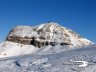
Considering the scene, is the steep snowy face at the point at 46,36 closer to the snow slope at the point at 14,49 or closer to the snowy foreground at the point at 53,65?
the snow slope at the point at 14,49

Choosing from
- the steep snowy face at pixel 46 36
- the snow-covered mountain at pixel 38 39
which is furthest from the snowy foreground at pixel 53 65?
the steep snowy face at pixel 46 36

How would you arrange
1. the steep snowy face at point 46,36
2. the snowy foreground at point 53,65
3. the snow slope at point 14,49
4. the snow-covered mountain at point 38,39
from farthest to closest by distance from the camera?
the steep snowy face at point 46,36, the snow-covered mountain at point 38,39, the snow slope at point 14,49, the snowy foreground at point 53,65

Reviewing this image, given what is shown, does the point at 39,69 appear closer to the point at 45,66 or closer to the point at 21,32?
the point at 45,66

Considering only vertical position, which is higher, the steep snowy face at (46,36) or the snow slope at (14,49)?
the steep snowy face at (46,36)

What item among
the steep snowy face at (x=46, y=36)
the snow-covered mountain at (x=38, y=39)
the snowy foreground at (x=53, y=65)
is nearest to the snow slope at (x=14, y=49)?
the snow-covered mountain at (x=38, y=39)

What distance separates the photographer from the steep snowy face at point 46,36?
5217cm

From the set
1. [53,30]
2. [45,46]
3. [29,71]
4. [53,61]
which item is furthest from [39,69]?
[53,30]

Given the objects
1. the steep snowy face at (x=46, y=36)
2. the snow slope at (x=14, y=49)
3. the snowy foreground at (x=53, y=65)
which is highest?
the steep snowy face at (x=46, y=36)

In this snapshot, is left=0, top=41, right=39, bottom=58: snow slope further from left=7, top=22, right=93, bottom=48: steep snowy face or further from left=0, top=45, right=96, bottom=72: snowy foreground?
left=0, top=45, right=96, bottom=72: snowy foreground

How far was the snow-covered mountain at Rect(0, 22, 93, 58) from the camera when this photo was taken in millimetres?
51000

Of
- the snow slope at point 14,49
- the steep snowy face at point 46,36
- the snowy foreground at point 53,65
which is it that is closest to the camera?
the snowy foreground at point 53,65

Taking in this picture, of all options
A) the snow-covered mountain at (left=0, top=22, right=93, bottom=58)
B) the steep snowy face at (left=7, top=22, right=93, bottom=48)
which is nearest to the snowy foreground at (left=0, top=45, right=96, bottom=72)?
the snow-covered mountain at (left=0, top=22, right=93, bottom=58)

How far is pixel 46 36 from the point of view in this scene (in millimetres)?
53281

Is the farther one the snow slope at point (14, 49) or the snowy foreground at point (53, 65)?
the snow slope at point (14, 49)
